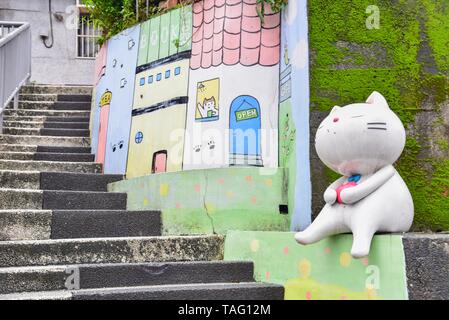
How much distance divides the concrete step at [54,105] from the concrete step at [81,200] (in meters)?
3.23

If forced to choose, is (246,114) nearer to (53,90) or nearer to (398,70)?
(398,70)

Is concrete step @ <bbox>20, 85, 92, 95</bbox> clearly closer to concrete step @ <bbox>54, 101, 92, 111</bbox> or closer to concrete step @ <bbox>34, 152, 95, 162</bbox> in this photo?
concrete step @ <bbox>54, 101, 92, 111</bbox>

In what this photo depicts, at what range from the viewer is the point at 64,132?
7.18 metres

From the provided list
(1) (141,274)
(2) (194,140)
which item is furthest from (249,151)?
(1) (141,274)

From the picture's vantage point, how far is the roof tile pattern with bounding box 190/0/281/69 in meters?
4.56

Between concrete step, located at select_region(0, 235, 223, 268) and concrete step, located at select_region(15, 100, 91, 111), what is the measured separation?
→ 4467 millimetres

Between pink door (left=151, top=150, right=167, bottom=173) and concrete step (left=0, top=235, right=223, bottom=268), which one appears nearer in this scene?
concrete step (left=0, top=235, right=223, bottom=268)

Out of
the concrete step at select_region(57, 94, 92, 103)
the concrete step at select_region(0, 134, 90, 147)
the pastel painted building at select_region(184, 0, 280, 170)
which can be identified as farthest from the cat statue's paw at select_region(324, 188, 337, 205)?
the concrete step at select_region(57, 94, 92, 103)

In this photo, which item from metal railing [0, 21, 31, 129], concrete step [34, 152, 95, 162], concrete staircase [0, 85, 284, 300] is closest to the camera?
concrete staircase [0, 85, 284, 300]

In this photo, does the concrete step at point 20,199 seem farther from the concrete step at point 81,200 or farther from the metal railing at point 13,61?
the metal railing at point 13,61

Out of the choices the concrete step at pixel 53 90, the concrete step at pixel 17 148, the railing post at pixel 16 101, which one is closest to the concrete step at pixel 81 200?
the concrete step at pixel 17 148

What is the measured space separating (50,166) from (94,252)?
2488 mm

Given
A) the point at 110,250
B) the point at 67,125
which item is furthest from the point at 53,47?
the point at 110,250

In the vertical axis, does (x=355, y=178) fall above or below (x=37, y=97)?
below
